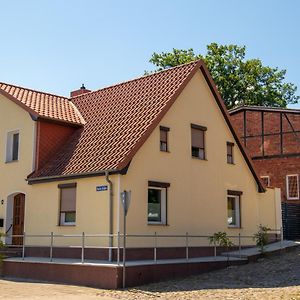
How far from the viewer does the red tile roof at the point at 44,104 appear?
22781 mm

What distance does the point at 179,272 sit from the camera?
715 inches

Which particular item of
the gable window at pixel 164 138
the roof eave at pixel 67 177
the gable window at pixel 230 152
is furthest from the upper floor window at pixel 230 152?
the roof eave at pixel 67 177

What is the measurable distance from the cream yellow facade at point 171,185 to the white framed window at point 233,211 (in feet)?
0.78

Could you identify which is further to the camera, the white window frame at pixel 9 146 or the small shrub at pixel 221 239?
the white window frame at pixel 9 146

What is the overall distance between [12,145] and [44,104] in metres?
2.30

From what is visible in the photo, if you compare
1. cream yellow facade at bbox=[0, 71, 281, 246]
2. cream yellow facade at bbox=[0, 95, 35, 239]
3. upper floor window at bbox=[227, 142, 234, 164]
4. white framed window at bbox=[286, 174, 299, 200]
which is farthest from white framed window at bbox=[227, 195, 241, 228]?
white framed window at bbox=[286, 174, 299, 200]

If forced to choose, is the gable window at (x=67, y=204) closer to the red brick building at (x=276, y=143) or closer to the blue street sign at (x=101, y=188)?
the blue street sign at (x=101, y=188)

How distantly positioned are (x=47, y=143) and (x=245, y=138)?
1570 cm

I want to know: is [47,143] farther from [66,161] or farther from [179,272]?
[179,272]

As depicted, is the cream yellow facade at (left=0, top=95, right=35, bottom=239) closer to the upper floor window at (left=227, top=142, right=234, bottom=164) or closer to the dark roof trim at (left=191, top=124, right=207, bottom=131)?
the dark roof trim at (left=191, top=124, right=207, bottom=131)

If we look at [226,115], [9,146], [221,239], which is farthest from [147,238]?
[9,146]

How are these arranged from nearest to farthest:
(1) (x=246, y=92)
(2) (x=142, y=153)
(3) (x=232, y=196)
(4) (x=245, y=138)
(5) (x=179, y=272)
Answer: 1. (5) (x=179, y=272)
2. (2) (x=142, y=153)
3. (3) (x=232, y=196)
4. (4) (x=245, y=138)
5. (1) (x=246, y=92)

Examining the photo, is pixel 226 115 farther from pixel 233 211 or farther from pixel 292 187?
pixel 292 187

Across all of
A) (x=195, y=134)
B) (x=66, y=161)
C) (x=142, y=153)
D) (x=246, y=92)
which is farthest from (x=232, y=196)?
(x=246, y=92)
